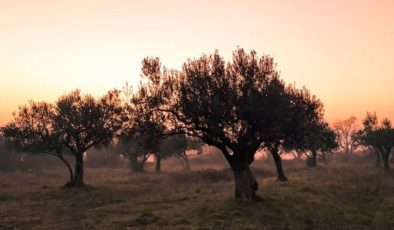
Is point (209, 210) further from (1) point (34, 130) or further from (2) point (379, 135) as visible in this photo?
(2) point (379, 135)

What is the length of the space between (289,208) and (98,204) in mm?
20059

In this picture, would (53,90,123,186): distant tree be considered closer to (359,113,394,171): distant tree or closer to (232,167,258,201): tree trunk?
(232,167,258,201): tree trunk

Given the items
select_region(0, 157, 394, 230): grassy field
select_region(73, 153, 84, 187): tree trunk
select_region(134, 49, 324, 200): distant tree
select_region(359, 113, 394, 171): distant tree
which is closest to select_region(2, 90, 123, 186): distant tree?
select_region(73, 153, 84, 187): tree trunk

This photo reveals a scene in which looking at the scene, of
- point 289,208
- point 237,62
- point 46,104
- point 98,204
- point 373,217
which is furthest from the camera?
point 46,104

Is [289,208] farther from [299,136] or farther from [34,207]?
[34,207]

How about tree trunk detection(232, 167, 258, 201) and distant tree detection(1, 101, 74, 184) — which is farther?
distant tree detection(1, 101, 74, 184)

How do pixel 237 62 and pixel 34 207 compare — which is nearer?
pixel 237 62

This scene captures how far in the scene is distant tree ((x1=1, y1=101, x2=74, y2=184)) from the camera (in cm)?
5669

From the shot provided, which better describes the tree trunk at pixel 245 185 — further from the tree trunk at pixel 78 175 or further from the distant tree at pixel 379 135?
the distant tree at pixel 379 135

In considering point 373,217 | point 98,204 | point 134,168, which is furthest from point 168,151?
point 373,217

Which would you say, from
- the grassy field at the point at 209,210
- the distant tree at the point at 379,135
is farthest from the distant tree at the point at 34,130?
the distant tree at the point at 379,135

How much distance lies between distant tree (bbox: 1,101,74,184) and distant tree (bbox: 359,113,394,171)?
2443 inches

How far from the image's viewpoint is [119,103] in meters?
58.9

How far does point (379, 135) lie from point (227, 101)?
60.0 metres
